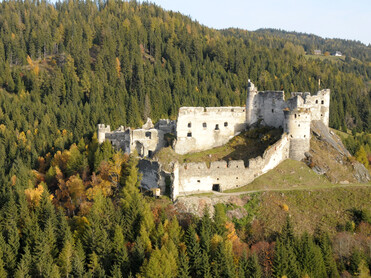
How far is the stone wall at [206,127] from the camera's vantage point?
54.3m

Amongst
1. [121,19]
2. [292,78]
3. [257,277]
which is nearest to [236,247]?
[257,277]

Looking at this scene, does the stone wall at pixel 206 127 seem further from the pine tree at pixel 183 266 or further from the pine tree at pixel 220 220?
the pine tree at pixel 183 266

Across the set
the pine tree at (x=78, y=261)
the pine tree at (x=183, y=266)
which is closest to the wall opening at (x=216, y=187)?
the pine tree at (x=183, y=266)

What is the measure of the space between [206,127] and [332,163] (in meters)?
16.2

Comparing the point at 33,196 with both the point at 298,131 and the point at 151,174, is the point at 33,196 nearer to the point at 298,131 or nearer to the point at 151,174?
the point at 151,174

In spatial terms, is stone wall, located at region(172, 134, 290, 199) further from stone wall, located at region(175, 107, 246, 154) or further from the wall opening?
stone wall, located at region(175, 107, 246, 154)

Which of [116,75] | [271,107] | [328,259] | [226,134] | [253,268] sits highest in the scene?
[116,75]

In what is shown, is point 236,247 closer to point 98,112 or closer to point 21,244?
point 21,244

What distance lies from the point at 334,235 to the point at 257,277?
1021cm

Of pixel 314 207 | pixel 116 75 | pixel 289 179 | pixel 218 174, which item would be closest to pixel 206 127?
pixel 218 174

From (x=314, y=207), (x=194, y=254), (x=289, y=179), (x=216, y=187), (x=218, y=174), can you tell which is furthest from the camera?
(x=289, y=179)

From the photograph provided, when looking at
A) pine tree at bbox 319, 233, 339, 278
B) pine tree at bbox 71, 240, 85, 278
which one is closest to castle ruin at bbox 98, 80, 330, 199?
pine tree at bbox 71, 240, 85, 278

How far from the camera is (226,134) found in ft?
185

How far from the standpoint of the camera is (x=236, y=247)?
40750 mm
